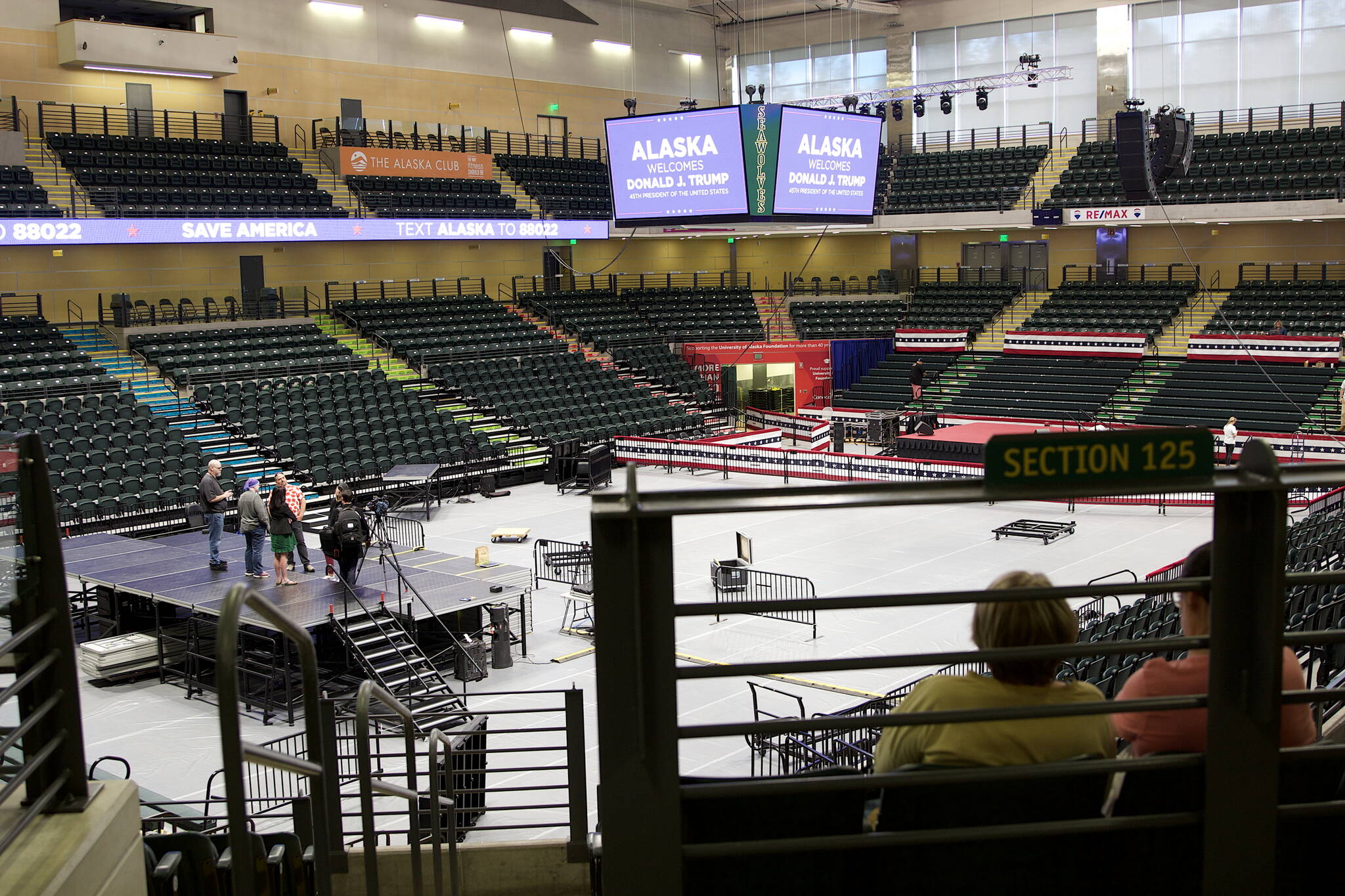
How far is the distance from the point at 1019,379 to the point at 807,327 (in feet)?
23.4

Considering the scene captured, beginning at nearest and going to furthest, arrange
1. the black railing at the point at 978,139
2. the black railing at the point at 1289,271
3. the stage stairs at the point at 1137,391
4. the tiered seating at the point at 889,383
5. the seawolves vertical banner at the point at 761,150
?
the seawolves vertical banner at the point at 761,150 → the stage stairs at the point at 1137,391 → the black railing at the point at 1289,271 → the tiered seating at the point at 889,383 → the black railing at the point at 978,139

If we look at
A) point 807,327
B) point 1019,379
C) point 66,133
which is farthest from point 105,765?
point 807,327

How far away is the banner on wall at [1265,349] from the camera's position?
28.0 metres

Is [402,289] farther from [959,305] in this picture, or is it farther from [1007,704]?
[1007,704]

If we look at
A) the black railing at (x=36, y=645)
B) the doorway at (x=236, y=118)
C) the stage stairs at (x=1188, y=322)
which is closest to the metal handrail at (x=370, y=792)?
the black railing at (x=36, y=645)

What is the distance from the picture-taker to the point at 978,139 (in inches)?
1550

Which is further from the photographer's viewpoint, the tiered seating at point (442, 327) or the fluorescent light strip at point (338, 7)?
the fluorescent light strip at point (338, 7)

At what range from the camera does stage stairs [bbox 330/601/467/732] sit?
37.4 feet

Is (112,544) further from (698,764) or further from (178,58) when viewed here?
(178,58)

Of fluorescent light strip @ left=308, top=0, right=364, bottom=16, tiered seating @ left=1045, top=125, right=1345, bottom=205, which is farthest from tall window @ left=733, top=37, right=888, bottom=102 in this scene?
fluorescent light strip @ left=308, top=0, right=364, bottom=16

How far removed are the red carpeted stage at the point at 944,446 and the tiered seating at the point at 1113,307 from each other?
6990 mm

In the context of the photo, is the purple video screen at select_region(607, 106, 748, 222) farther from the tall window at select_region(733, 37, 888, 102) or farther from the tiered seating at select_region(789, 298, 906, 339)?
the tall window at select_region(733, 37, 888, 102)

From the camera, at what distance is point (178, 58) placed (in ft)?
95.2

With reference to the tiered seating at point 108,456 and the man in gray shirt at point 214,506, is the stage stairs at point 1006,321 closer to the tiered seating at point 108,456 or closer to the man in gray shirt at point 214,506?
the tiered seating at point 108,456
